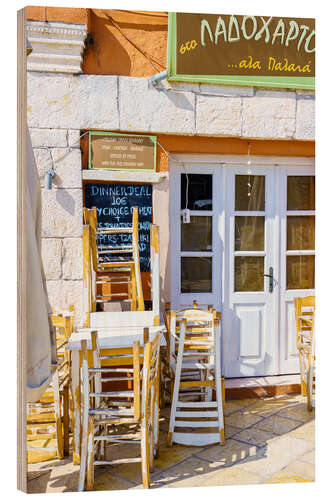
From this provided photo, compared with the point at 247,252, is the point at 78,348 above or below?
below

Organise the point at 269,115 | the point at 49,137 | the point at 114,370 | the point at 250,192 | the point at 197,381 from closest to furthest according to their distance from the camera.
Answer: the point at 114,370 < the point at 197,381 < the point at 49,137 < the point at 269,115 < the point at 250,192

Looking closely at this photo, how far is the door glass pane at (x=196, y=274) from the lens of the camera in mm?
4812

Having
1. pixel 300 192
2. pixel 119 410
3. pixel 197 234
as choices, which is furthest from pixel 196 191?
pixel 119 410

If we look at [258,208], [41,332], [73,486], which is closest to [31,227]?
[41,332]

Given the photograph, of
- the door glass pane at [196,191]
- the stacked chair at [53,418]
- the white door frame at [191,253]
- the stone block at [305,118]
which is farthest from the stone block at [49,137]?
the stone block at [305,118]

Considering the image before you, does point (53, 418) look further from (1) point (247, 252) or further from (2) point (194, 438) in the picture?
(1) point (247, 252)

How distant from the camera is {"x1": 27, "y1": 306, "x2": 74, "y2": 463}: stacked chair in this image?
3.50 m

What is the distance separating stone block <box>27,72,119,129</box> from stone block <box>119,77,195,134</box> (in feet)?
0.31

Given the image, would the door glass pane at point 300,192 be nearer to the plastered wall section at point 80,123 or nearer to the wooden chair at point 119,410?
the plastered wall section at point 80,123

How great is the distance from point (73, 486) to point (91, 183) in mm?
2416

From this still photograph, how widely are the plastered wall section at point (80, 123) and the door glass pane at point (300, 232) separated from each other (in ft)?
3.46

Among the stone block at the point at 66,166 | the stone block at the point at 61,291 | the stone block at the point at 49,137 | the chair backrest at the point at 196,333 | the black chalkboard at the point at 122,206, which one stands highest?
the stone block at the point at 49,137

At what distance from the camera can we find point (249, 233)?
4934 millimetres

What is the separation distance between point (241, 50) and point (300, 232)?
5.88ft
